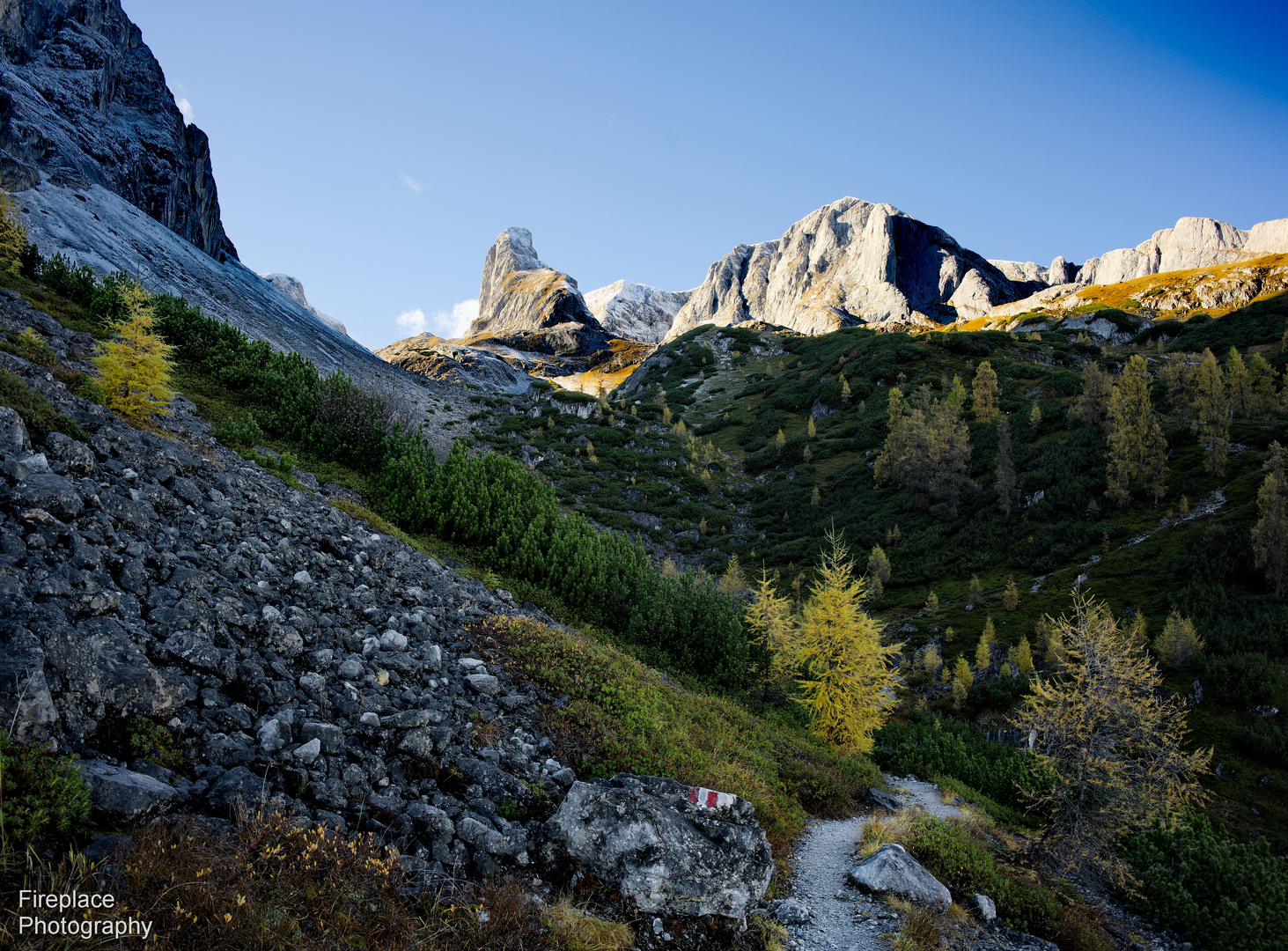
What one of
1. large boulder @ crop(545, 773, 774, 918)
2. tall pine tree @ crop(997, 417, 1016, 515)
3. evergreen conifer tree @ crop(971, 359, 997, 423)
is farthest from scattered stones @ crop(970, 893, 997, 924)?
evergreen conifer tree @ crop(971, 359, 997, 423)

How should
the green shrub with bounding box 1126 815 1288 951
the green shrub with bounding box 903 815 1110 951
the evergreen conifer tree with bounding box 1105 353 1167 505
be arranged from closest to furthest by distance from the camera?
the green shrub with bounding box 903 815 1110 951 < the green shrub with bounding box 1126 815 1288 951 < the evergreen conifer tree with bounding box 1105 353 1167 505

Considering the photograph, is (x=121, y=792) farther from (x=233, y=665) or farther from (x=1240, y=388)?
(x=1240, y=388)

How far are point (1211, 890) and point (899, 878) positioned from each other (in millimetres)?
13167

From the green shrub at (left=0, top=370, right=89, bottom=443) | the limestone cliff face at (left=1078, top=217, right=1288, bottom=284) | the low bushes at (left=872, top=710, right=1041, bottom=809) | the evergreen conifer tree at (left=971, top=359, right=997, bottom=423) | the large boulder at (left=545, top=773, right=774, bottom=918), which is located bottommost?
the low bushes at (left=872, top=710, right=1041, bottom=809)

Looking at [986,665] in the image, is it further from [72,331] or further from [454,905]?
[72,331]

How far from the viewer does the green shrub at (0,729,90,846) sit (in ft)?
10.5

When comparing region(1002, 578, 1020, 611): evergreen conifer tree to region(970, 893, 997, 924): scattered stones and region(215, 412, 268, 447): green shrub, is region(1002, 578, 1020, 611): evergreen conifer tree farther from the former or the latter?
region(215, 412, 268, 447): green shrub

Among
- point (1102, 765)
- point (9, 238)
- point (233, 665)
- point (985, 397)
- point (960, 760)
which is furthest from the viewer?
point (985, 397)

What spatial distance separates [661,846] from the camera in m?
6.16

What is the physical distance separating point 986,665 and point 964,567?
607 inches

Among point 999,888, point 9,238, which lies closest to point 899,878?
point 999,888

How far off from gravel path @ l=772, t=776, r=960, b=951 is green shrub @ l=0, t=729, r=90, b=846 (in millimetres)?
7690

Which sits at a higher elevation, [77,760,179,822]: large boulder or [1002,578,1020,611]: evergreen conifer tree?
[1002,578,1020,611]: evergreen conifer tree

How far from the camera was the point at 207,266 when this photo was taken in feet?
112
